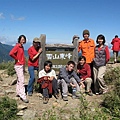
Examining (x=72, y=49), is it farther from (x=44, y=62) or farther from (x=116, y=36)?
(x=116, y=36)

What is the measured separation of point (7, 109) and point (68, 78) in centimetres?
279

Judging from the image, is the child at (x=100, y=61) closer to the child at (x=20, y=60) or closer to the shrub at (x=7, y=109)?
the child at (x=20, y=60)

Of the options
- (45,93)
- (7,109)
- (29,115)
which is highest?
(45,93)

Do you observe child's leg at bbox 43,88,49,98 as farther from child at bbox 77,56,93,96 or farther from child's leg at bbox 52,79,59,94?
child at bbox 77,56,93,96

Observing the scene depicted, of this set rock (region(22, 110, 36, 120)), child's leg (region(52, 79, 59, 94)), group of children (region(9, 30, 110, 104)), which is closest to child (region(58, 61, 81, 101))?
group of children (region(9, 30, 110, 104))

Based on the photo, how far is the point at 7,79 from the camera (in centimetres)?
1055

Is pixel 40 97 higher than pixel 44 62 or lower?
lower

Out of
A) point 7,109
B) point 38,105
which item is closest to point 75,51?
point 38,105

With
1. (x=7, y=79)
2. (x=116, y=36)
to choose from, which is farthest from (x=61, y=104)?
(x=116, y=36)

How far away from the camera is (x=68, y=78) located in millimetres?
7809

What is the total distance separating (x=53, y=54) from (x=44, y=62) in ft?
1.72

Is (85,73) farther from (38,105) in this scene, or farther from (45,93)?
(38,105)

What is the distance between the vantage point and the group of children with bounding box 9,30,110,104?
24.3ft

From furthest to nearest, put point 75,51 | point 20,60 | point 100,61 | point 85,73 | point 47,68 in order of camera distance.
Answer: point 75,51, point 85,73, point 100,61, point 47,68, point 20,60
